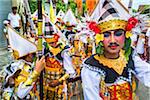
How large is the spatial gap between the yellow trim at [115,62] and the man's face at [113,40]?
10 centimetres

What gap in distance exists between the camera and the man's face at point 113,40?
3.15m

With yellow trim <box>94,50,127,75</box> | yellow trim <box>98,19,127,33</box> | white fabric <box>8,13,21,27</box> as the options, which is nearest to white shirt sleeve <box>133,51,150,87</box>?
yellow trim <box>94,50,127,75</box>

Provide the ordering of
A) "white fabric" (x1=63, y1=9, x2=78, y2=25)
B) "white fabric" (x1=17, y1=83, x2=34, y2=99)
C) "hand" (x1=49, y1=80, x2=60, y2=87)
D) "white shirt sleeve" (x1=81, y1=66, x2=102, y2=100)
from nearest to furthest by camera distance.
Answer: "white shirt sleeve" (x1=81, y1=66, x2=102, y2=100), "white fabric" (x1=17, y1=83, x2=34, y2=99), "hand" (x1=49, y1=80, x2=60, y2=87), "white fabric" (x1=63, y1=9, x2=78, y2=25)

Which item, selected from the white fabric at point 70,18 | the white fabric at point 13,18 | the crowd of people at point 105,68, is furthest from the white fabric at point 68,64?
the white fabric at point 13,18

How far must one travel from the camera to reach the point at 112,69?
10.5 feet

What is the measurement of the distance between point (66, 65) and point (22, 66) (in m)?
1.43

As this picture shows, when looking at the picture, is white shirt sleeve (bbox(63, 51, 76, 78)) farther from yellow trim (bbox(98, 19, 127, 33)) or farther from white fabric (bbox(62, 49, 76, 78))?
yellow trim (bbox(98, 19, 127, 33))

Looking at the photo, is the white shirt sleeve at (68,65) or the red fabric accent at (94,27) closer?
the red fabric accent at (94,27)

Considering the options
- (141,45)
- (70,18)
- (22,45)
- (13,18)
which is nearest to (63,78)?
(22,45)

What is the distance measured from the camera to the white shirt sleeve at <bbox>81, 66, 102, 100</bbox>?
3052mm

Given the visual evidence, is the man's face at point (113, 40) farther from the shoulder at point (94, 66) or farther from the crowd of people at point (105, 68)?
the shoulder at point (94, 66)

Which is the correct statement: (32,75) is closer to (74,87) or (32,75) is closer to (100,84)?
(100,84)

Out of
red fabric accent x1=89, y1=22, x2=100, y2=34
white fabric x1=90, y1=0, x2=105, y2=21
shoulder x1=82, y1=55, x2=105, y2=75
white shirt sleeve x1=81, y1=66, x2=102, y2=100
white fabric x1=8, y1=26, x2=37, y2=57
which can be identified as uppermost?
white fabric x1=90, y1=0, x2=105, y2=21

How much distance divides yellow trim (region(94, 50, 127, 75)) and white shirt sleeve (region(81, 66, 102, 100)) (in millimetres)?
141
